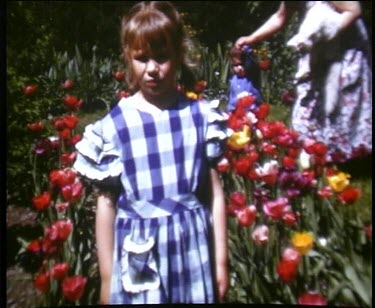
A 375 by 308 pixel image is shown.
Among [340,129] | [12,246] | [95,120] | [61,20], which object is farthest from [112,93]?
[340,129]

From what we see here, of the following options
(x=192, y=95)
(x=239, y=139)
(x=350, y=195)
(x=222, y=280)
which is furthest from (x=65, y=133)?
(x=350, y=195)

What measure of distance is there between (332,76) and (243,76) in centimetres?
30

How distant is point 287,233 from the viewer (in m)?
2.09

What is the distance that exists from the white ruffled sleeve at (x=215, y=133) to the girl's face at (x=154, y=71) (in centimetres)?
16

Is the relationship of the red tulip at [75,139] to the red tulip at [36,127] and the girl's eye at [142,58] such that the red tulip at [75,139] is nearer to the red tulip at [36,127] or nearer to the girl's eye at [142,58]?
the red tulip at [36,127]

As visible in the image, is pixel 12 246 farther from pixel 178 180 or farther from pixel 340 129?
pixel 340 129

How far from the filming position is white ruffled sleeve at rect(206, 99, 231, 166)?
216 cm

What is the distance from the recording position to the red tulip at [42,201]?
2.20 meters

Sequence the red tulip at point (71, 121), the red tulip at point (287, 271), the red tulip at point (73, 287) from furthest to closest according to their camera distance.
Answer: the red tulip at point (71, 121)
the red tulip at point (73, 287)
the red tulip at point (287, 271)

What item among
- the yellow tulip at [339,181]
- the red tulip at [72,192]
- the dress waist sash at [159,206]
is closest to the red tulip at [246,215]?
the dress waist sash at [159,206]

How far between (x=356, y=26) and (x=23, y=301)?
1447 mm

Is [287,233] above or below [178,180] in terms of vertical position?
below

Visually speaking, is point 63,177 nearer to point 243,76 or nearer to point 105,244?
point 105,244

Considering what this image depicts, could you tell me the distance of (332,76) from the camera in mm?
2172
